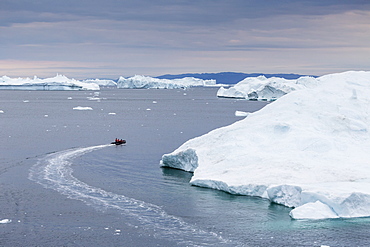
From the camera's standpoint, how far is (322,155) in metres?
25.3

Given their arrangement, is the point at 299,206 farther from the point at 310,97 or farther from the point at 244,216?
the point at 310,97

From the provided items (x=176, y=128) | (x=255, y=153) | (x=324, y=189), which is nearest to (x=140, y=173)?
(x=255, y=153)

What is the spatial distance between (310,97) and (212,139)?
7350 mm

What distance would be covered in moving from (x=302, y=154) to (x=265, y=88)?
88872mm

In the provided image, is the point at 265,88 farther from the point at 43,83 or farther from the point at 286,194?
the point at 286,194

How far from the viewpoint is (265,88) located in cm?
11275

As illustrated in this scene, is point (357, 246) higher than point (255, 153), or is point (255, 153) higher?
point (255, 153)

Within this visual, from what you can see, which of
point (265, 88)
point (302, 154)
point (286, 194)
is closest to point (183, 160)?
point (302, 154)

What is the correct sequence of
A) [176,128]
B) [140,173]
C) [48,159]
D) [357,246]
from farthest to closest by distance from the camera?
[176,128] → [48,159] → [140,173] → [357,246]

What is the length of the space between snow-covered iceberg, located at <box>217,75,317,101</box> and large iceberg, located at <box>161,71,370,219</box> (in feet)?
189

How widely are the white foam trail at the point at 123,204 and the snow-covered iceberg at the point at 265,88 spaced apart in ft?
215

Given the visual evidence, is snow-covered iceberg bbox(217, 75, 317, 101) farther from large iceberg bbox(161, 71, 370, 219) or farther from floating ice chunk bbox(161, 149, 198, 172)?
floating ice chunk bbox(161, 149, 198, 172)

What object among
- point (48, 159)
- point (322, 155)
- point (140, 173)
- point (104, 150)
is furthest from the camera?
point (104, 150)

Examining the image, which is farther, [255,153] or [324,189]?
[255,153]
